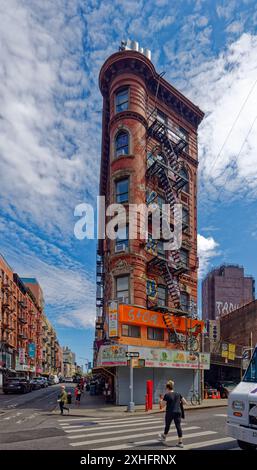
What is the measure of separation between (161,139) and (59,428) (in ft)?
77.7

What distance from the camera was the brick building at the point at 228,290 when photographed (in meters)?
85.5

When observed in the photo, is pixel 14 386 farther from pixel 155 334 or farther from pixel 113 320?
pixel 113 320

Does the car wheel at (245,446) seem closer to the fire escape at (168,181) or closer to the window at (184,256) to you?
the fire escape at (168,181)

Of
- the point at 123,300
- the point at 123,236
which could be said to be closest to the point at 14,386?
the point at 123,300

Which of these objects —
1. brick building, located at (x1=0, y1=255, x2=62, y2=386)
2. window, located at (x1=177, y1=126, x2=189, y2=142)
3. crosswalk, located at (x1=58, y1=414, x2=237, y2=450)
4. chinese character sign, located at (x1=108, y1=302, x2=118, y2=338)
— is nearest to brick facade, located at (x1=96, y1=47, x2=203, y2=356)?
window, located at (x1=177, y1=126, x2=189, y2=142)

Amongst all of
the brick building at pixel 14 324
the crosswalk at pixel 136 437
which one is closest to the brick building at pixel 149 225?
the crosswalk at pixel 136 437

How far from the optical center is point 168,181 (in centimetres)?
3105

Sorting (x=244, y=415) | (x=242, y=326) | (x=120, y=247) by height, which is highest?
(x=120, y=247)

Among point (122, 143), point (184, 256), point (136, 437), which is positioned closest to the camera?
point (136, 437)

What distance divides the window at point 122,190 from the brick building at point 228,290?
2405 inches

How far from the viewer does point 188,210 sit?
34.5m

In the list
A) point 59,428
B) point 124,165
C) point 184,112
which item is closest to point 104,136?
point 184,112

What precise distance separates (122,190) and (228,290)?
62.6 meters

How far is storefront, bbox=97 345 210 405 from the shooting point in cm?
2442
